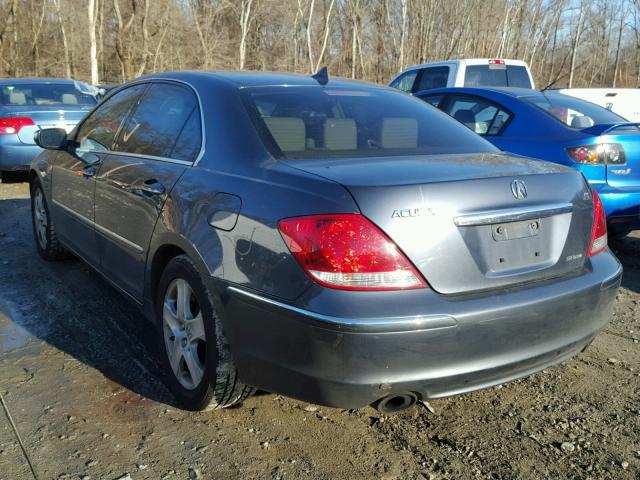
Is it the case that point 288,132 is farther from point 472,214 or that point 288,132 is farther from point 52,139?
point 52,139

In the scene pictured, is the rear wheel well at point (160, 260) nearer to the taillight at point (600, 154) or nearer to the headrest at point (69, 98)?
the taillight at point (600, 154)

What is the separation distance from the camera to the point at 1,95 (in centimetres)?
950

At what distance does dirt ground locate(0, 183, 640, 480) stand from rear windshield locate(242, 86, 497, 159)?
1.23m

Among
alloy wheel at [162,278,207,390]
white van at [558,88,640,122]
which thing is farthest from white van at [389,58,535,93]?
alloy wheel at [162,278,207,390]

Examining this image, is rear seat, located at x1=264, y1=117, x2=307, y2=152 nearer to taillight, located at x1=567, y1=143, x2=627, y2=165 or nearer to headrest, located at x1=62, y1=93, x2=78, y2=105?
taillight, located at x1=567, y1=143, x2=627, y2=165

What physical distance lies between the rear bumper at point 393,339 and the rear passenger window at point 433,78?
847cm

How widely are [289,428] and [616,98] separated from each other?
796cm

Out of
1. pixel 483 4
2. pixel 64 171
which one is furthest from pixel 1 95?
pixel 483 4

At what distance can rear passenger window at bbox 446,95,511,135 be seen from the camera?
19.0 feet

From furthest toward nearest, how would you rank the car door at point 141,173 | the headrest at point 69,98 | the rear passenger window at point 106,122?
the headrest at point 69,98, the rear passenger window at point 106,122, the car door at point 141,173

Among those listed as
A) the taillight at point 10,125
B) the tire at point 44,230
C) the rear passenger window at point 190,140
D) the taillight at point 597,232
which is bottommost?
the tire at point 44,230

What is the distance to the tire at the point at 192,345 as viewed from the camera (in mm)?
2580

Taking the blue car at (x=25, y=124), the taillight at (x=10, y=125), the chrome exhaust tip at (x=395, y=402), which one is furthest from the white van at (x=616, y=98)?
the taillight at (x=10, y=125)

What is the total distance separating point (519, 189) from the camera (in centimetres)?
237
